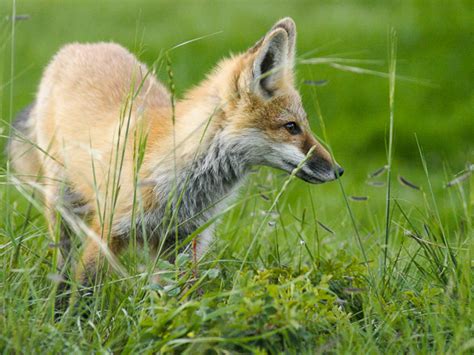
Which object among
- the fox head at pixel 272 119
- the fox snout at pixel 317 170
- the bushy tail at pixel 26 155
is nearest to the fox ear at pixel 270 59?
the fox head at pixel 272 119

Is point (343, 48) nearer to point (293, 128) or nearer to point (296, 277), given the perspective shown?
point (293, 128)

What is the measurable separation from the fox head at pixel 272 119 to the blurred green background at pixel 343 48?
5.10 metres

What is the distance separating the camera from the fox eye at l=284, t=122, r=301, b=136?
4.71 m

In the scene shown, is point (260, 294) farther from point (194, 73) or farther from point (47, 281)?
point (194, 73)

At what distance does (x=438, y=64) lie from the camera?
12.2 metres

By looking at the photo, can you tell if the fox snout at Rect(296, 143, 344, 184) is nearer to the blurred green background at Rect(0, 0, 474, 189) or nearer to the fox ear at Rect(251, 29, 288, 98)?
the fox ear at Rect(251, 29, 288, 98)

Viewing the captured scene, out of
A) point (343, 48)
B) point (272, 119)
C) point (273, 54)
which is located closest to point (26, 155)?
point (272, 119)

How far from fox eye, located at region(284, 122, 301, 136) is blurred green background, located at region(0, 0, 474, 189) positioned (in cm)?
508

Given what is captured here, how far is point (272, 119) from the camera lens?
4.71 m

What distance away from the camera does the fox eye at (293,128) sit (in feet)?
15.5

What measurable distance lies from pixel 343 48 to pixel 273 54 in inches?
322

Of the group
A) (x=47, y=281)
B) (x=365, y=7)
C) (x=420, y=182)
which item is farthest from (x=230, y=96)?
(x=365, y=7)

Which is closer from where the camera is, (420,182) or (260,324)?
(260,324)

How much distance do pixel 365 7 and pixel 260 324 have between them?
1202cm
